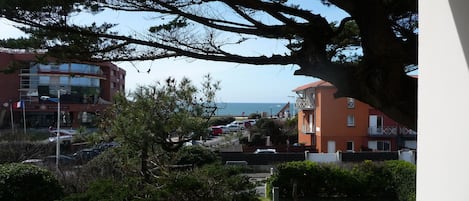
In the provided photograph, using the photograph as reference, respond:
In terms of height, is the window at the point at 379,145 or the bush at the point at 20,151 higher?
the bush at the point at 20,151

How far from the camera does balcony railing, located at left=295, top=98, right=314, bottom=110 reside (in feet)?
103

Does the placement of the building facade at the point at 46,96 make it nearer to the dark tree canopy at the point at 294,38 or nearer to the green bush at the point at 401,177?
the green bush at the point at 401,177

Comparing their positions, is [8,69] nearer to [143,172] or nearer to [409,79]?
[143,172]

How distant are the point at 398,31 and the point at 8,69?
4193 millimetres

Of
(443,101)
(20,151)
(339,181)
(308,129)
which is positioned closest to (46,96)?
(308,129)

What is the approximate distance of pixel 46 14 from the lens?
4691 mm

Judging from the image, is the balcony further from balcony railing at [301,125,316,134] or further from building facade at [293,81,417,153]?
balcony railing at [301,125,316,134]

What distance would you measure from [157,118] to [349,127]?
24.6m

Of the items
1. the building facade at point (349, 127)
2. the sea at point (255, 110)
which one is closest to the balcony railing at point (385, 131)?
the building facade at point (349, 127)

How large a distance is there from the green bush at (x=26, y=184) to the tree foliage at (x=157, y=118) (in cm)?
195

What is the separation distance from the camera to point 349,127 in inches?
1185

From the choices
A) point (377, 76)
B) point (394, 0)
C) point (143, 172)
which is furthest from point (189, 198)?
point (394, 0)

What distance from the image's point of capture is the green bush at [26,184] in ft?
26.9

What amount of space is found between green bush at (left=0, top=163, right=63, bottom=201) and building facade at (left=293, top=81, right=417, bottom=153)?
22371 millimetres
